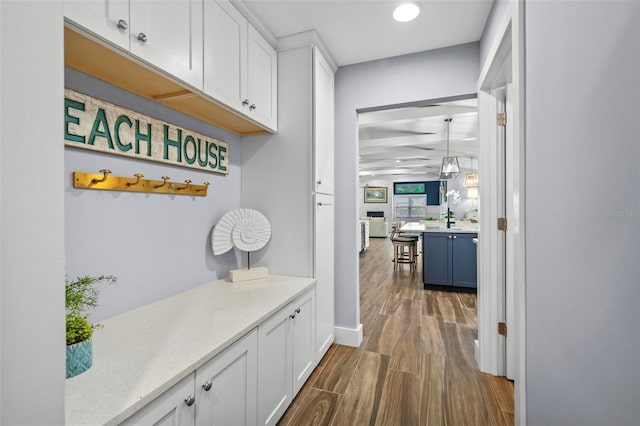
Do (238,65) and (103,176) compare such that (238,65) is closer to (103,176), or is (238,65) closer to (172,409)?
(103,176)

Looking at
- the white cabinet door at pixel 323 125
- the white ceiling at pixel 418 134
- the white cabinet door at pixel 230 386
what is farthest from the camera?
the white ceiling at pixel 418 134

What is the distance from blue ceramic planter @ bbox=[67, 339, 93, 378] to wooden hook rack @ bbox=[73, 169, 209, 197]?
0.66 meters

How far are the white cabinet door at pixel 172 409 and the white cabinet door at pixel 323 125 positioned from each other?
56.9 inches

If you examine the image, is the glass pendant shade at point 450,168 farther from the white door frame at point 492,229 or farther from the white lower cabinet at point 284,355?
the white lower cabinet at point 284,355

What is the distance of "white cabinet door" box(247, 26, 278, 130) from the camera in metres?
1.82

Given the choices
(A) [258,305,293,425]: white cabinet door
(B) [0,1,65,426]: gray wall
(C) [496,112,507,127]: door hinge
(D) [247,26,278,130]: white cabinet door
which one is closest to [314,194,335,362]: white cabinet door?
(A) [258,305,293,425]: white cabinet door

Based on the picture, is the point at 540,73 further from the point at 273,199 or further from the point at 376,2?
the point at 273,199

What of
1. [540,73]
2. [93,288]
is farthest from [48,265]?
[540,73]

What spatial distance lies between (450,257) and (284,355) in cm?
336

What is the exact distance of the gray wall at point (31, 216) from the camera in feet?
1.58

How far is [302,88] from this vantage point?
82.1 inches

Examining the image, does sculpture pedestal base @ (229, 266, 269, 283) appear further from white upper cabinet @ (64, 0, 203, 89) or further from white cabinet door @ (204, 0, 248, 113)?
white upper cabinet @ (64, 0, 203, 89)

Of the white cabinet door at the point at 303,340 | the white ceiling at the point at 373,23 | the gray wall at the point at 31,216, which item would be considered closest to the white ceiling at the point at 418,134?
the white ceiling at the point at 373,23

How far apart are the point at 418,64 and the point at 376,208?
10.9m
